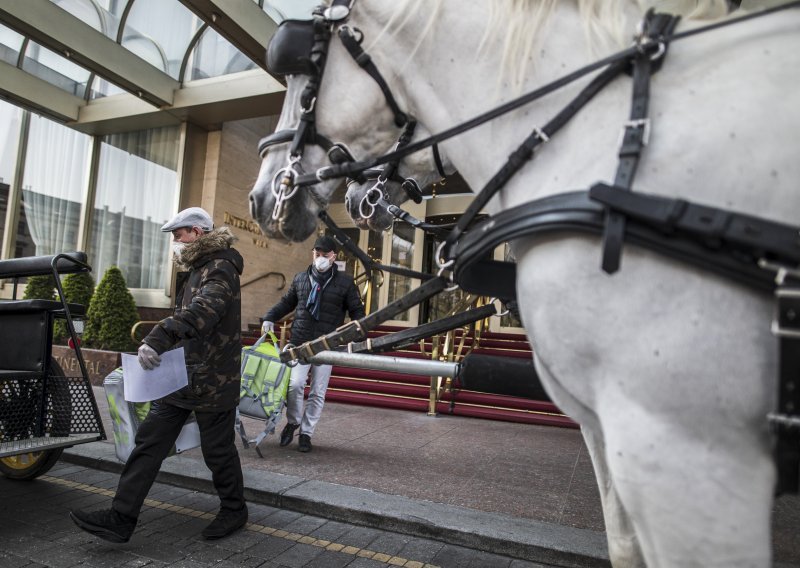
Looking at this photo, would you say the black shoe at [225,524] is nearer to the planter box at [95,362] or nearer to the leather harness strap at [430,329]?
the leather harness strap at [430,329]

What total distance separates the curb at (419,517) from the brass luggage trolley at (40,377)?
95cm

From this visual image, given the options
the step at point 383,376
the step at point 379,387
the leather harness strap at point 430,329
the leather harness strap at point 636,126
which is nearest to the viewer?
the leather harness strap at point 636,126

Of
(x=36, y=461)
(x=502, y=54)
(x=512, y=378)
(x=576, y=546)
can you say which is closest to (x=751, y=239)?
(x=502, y=54)

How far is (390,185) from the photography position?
6.38 feet

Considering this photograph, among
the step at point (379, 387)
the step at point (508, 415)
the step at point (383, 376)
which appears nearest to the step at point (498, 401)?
the step at point (508, 415)

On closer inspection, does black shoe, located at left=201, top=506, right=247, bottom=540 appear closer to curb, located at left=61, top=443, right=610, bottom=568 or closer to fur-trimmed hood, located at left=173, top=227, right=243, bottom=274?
curb, located at left=61, top=443, right=610, bottom=568

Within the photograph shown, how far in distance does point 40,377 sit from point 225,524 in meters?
1.70

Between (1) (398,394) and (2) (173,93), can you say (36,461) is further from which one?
(2) (173,93)

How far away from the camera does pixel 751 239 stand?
0.92 meters

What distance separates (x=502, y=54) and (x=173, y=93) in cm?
1243

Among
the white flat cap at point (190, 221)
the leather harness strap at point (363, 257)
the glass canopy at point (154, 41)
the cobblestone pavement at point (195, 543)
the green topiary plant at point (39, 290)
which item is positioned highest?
the glass canopy at point (154, 41)

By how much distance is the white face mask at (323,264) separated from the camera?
18.6 ft

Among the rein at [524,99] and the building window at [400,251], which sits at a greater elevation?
the building window at [400,251]

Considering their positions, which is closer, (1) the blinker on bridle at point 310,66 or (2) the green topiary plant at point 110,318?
(1) the blinker on bridle at point 310,66
